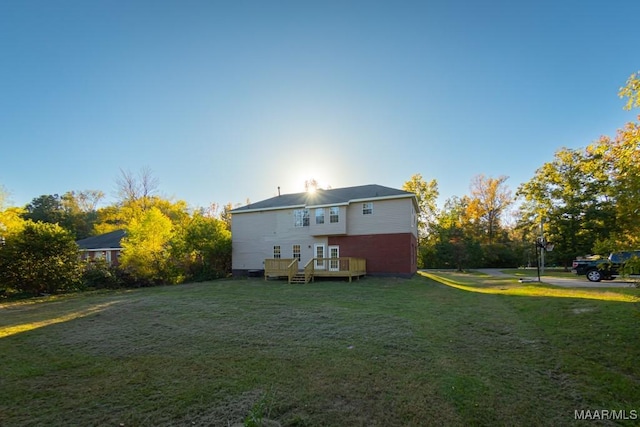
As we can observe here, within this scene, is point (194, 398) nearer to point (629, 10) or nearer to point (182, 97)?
point (629, 10)

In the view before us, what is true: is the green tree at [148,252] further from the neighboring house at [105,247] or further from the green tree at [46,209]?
the green tree at [46,209]

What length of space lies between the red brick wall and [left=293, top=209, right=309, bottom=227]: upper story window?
339 centimetres

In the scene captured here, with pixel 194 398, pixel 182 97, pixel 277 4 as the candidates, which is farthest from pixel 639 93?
pixel 182 97

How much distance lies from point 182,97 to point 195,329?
446 inches

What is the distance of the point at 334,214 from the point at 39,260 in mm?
16557

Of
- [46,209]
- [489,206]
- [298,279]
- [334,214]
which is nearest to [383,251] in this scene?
[334,214]

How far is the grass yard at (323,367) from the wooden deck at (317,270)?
882 cm

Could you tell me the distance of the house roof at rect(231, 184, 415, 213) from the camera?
20250 millimetres

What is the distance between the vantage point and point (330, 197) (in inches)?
882

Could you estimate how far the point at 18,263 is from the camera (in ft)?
47.0

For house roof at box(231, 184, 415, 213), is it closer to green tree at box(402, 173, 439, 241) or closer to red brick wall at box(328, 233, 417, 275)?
red brick wall at box(328, 233, 417, 275)

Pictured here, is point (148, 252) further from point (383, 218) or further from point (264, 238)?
point (383, 218)

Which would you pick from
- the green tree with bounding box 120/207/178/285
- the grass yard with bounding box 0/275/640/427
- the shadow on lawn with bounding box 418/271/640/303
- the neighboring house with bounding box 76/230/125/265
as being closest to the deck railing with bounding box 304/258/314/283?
the shadow on lawn with bounding box 418/271/640/303

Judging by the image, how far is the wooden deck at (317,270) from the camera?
59.2 ft
